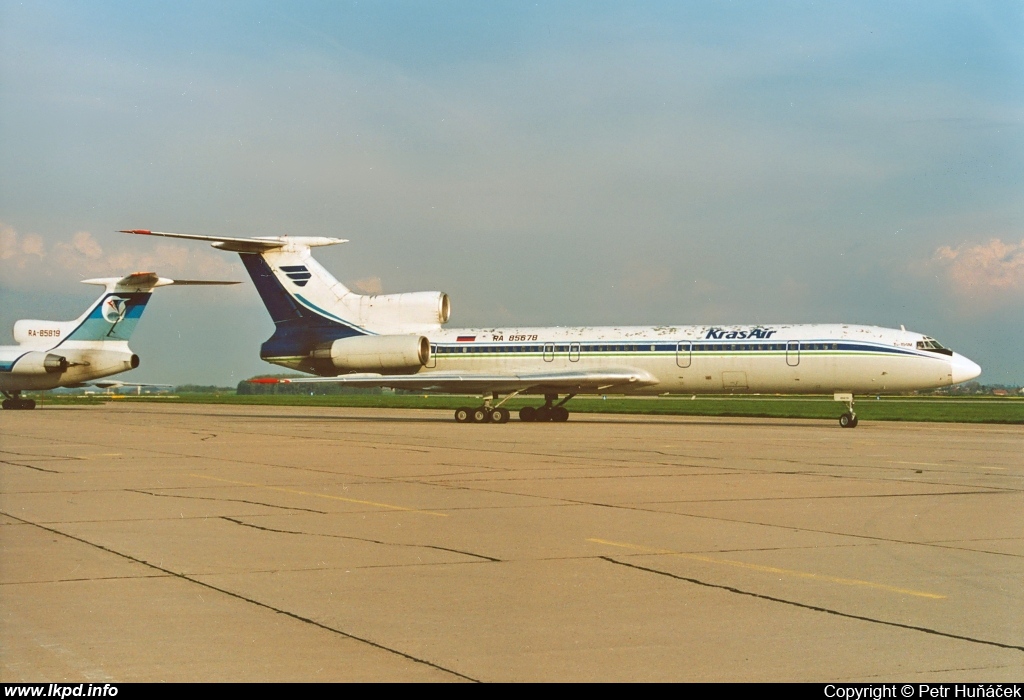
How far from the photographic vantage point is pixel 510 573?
7629 millimetres

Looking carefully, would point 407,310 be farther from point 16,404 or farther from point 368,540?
point 368,540

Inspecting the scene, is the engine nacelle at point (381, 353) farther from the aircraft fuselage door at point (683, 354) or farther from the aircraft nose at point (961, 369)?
the aircraft nose at point (961, 369)

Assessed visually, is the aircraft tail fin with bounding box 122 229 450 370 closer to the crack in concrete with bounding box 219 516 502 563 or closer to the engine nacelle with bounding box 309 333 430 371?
the engine nacelle with bounding box 309 333 430 371

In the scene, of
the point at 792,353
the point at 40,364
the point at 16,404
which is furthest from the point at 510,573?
the point at 16,404

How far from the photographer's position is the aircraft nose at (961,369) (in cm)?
2986

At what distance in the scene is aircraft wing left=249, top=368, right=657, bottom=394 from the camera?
32.7m

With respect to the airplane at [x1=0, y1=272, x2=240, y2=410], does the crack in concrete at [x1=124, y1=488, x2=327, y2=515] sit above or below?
below

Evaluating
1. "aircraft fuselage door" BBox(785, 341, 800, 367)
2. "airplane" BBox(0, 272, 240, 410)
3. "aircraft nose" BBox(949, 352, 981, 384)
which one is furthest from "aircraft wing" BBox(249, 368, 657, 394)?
"airplane" BBox(0, 272, 240, 410)

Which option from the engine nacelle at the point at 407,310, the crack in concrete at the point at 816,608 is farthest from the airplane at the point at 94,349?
the crack in concrete at the point at 816,608

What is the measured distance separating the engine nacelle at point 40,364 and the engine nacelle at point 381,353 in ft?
55.2

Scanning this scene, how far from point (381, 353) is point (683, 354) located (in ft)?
34.1

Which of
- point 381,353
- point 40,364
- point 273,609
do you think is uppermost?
point 381,353

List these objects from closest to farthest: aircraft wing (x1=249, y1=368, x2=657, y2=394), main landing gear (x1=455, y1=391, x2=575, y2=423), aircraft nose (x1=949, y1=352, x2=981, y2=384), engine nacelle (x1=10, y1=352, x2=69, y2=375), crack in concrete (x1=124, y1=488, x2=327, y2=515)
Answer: crack in concrete (x1=124, y1=488, x2=327, y2=515) < aircraft nose (x1=949, y1=352, x2=981, y2=384) < aircraft wing (x1=249, y1=368, x2=657, y2=394) < main landing gear (x1=455, y1=391, x2=575, y2=423) < engine nacelle (x1=10, y1=352, x2=69, y2=375)

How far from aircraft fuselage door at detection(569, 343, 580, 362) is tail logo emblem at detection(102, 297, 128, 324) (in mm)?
22711
